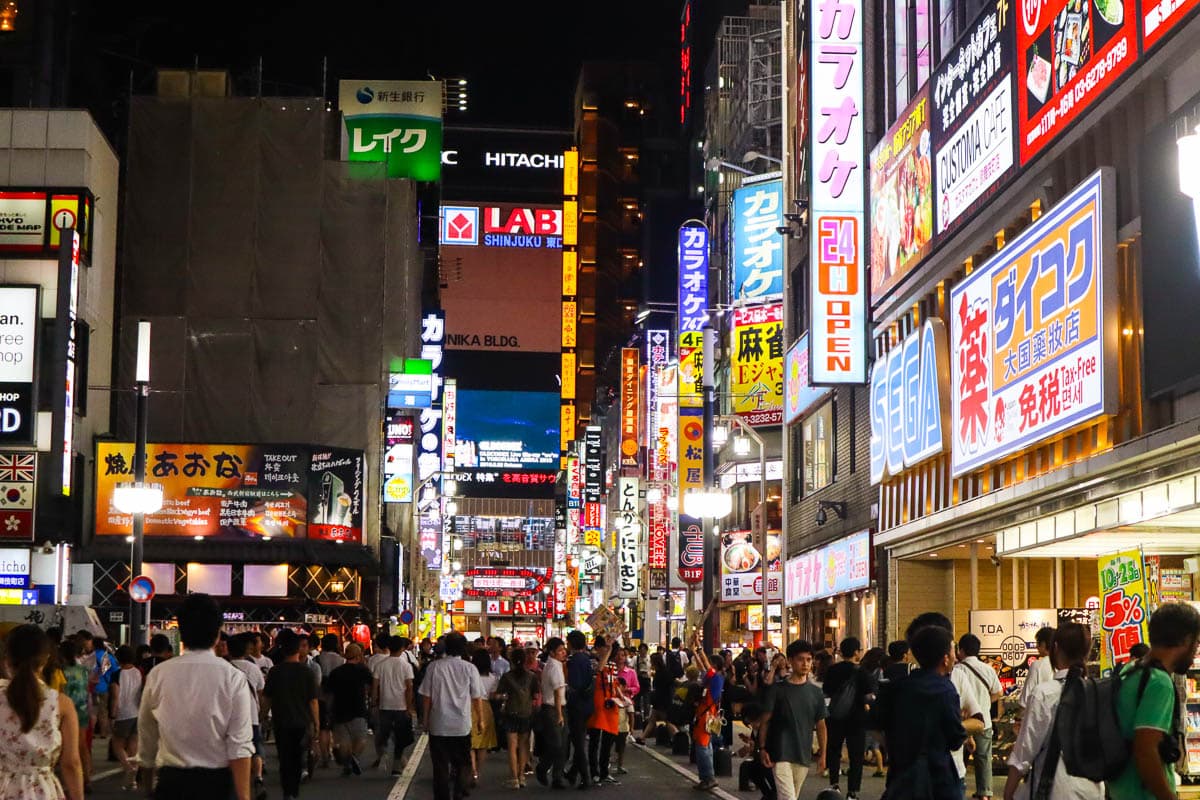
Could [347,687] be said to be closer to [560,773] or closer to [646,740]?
[560,773]

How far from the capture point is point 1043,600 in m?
26.2

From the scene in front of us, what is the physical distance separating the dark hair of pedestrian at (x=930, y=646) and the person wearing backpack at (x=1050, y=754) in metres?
0.58

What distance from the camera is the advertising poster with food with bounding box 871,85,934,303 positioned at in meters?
25.7

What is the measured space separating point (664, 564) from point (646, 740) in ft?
113

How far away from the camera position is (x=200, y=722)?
26.7ft

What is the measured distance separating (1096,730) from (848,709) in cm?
903

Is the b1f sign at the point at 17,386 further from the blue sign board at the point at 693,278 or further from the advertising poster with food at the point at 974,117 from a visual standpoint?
the advertising poster with food at the point at 974,117

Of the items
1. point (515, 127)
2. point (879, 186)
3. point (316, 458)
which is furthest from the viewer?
point (515, 127)

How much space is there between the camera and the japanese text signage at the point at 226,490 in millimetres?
48844

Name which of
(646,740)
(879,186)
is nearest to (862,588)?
(646,740)

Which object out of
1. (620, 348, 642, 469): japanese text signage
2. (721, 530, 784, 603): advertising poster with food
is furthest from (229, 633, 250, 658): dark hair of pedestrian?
(620, 348, 642, 469): japanese text signage

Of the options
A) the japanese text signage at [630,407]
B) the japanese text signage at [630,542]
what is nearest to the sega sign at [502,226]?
the japanese text signage at [630,407]

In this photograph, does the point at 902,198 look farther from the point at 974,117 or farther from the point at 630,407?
the point at 630,407

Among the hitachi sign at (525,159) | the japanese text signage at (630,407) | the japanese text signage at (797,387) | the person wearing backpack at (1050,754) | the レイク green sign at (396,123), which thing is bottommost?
the person wearing backpack at (1050,754)
